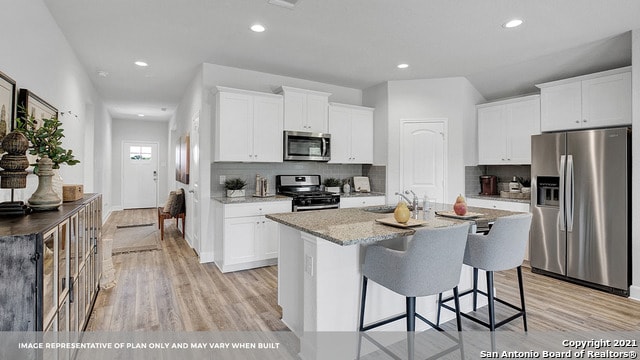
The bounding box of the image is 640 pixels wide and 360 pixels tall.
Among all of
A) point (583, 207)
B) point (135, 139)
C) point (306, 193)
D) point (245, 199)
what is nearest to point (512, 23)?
point (583, 207)

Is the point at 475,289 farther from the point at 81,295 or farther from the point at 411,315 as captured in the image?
the point at 81,295

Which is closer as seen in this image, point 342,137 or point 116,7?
point 116,7

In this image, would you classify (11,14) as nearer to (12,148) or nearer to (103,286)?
(12,148)

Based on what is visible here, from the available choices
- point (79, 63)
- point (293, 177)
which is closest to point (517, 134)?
point (293, 177)

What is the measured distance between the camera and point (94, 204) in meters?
2.88

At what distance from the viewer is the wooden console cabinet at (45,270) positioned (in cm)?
124

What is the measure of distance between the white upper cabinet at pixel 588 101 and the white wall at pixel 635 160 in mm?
242

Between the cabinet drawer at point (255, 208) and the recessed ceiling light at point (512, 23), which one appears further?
the cabinet drawer at point (255, 208)

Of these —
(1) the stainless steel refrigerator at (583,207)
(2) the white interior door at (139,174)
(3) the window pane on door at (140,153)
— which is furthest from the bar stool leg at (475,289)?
(3) the window pane on door at (140,153)

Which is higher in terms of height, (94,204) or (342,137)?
(342,137)

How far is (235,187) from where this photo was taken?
14.2 ft

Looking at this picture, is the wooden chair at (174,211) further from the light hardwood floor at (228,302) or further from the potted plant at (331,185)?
the potted plant at (331,185)

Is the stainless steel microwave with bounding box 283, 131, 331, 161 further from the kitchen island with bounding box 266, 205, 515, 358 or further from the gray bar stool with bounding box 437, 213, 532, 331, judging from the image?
the gray bar stool with bounding box 437, 213, 532, 331

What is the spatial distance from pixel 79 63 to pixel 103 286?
2951mm
